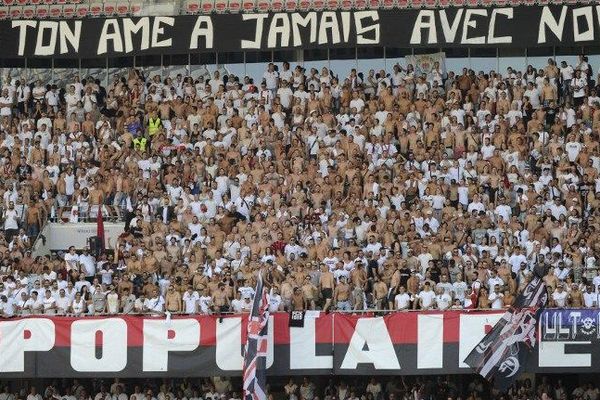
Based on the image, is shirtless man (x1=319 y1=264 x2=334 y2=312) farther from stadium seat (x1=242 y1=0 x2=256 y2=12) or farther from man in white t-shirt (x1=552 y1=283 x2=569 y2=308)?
stadium seat (x1=242 y1=0 x2=256 y2=12)

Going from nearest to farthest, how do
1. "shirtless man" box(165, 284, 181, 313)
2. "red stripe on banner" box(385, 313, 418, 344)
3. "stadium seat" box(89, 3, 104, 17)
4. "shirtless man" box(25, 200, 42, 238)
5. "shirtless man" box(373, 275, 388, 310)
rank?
"red stripe on banner" box(385, 313, 418, 344) → "shirtless man" box(373, 275, 388, 310) → "shirtless man" box(165, 284, 181, 313) → "shirtless man" box(25, 200, 42, 238) → "stadium seat" box(89, 3, 104, 17)

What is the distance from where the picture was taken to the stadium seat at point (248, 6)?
4547 centimetres

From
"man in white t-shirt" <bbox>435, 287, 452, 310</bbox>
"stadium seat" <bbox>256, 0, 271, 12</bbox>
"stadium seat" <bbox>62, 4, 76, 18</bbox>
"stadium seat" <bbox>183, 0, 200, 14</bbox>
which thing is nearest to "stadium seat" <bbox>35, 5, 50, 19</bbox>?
"stadium seat" <bbox>62, 4, 76, 18</bbox>

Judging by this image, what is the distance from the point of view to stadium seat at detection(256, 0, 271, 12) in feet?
149

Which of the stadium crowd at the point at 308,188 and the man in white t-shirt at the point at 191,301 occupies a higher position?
the stadium crowd at the point at 308,188

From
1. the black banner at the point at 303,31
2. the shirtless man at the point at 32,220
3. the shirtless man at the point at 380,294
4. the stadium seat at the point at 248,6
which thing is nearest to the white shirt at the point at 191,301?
the shirtless man at the point at 380,294

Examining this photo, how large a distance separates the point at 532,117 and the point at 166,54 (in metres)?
10.9

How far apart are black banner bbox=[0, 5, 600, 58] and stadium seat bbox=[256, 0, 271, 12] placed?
0.58 metres

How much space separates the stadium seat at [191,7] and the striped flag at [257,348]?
14.6 meters

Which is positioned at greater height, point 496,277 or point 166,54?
point 166,54

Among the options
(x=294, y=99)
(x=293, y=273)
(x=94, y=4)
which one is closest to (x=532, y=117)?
(x=294, y=99)

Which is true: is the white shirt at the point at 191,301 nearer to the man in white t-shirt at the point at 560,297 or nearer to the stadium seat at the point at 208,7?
the man in white t-shirt at the point at 560,297

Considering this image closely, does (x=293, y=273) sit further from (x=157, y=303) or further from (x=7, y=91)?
(x=7, y=91)

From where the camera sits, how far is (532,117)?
4053 centimetres
